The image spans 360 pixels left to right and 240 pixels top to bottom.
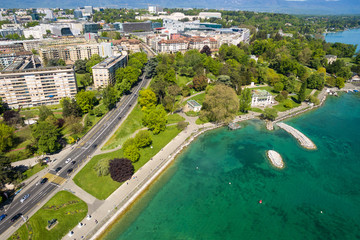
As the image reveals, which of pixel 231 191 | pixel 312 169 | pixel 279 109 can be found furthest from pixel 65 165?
pixel 279 109

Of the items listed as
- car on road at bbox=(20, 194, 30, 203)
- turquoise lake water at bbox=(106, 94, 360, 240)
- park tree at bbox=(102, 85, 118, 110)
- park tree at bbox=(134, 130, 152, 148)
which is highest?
park tree at bbox=(102, 85, 118, 110)

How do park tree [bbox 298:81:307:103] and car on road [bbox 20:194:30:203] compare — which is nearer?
car on road [bbox 20:194:30:203]

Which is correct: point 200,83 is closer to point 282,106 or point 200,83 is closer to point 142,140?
point 282,106

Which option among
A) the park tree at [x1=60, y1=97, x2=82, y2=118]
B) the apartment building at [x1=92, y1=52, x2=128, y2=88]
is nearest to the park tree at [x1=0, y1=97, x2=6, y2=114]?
the park tree at [x1=60, y1=97, x2=82, y2=118]

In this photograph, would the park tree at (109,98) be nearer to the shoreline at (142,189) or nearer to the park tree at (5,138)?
the park tree at (5,138)

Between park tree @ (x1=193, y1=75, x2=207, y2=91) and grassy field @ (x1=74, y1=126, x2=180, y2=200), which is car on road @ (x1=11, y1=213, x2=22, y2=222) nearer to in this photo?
grassy field @ (x1=74, y1=126, x2=180, y2=200)

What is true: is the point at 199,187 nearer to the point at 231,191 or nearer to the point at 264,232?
the point at 231,191

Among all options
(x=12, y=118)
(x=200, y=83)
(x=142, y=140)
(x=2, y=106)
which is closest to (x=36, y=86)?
(x=2, y=106)

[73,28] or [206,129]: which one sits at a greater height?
[73,28]
